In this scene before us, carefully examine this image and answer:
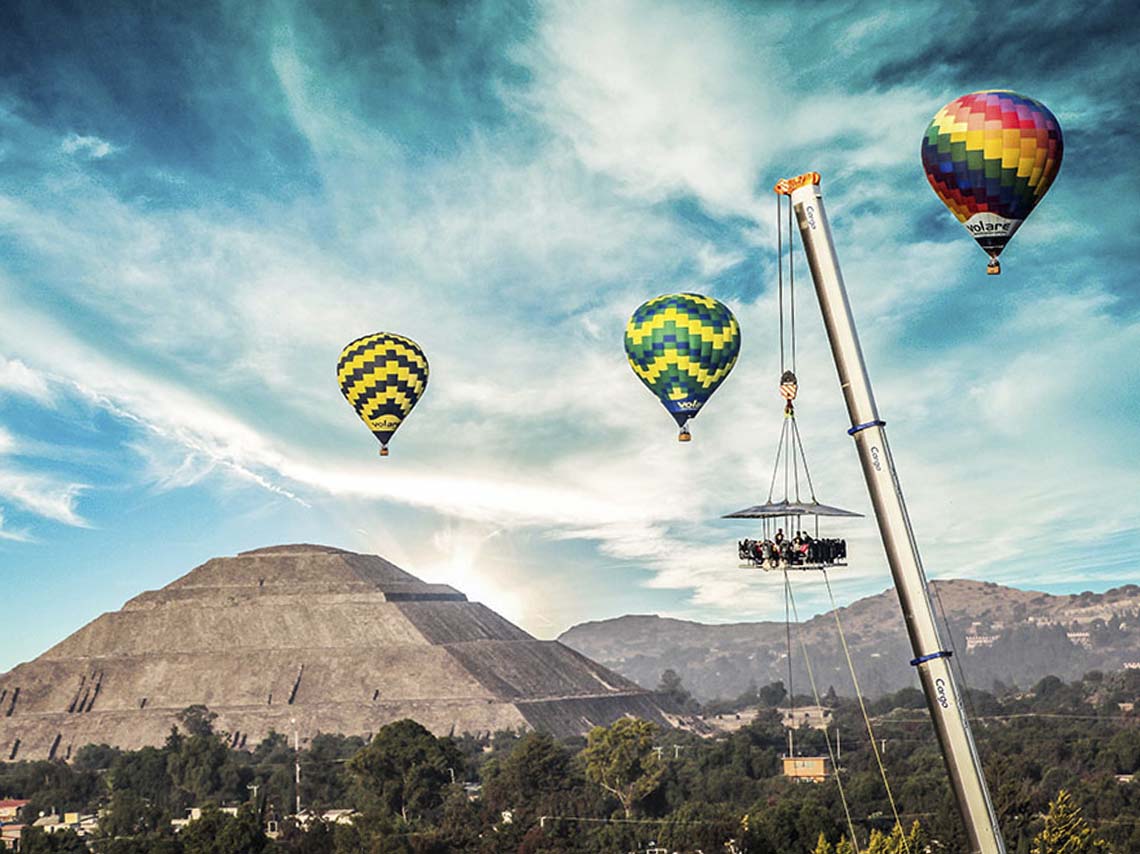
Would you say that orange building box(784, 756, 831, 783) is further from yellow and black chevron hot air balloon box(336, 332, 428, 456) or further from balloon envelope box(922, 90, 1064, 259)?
balloon envelope box(922, 90, 1064, 259)

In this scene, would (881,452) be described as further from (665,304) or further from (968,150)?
(665,304)

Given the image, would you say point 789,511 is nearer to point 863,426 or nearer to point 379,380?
point 863,426

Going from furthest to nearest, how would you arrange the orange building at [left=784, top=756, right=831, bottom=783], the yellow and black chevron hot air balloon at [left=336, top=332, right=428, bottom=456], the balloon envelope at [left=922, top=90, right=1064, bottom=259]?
the orange building at [left=784, top=756, right=831, bottom=783], the yellow and black chevron hot air balloon at [left=336, top=332, right=428, bottom=456], the balloon envelope at [left=922, top=90, right=1064, bottom=259]

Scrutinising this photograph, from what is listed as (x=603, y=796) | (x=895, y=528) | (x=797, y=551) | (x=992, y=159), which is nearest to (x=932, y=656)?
(x=895, y=528)

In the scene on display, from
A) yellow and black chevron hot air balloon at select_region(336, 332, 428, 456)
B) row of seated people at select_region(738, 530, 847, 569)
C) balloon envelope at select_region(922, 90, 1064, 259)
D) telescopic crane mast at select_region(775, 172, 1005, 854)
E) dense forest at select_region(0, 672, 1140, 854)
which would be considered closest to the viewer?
telescopic crane mast at select_region(775, 172, 1005, 854)

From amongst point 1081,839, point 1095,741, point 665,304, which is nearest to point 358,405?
point 665,304

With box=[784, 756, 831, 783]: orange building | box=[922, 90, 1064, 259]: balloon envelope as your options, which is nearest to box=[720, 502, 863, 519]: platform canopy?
box=[922, 90, 1064, 259]: balloon envelope

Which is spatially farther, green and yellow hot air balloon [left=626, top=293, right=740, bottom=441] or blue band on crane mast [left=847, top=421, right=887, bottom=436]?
green and yellow hot air balloon [left=626, top=293, right=740, bottom=441]
